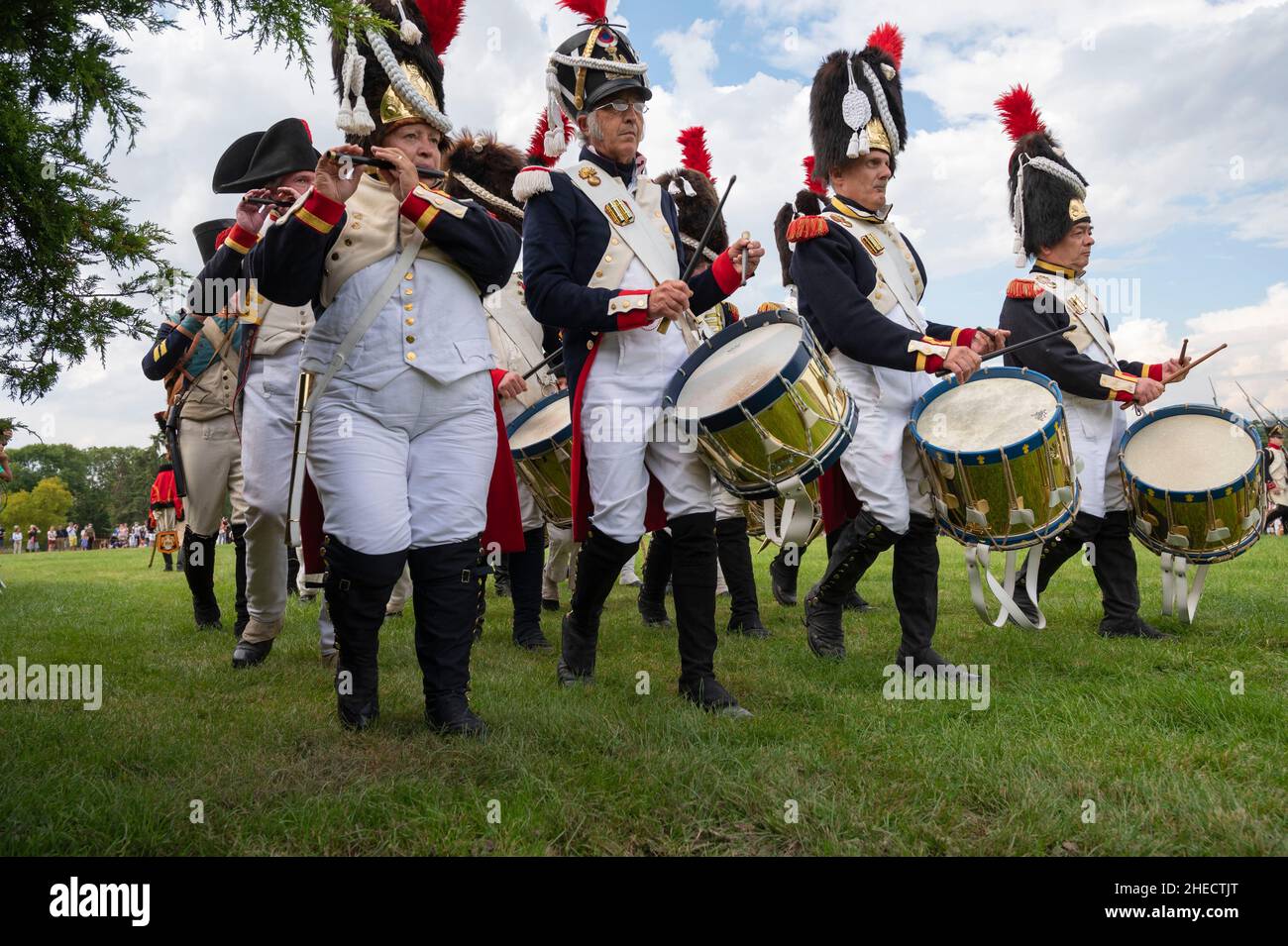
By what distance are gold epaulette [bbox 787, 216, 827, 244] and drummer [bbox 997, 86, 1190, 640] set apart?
1.74 meters

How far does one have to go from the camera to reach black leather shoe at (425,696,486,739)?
3.55 meters

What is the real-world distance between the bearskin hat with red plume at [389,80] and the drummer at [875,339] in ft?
5.81

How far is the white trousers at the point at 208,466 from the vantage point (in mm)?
6121

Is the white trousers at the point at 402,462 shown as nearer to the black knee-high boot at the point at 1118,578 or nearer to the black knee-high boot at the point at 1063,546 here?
the black knee-high boot at the point at 1063,546

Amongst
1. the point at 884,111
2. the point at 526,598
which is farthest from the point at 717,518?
the point at 884,111

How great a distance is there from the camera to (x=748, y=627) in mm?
6148

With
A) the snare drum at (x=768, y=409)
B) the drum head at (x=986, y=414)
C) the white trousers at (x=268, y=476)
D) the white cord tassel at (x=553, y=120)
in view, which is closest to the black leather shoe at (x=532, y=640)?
the white trousers at (x=268, y=476)

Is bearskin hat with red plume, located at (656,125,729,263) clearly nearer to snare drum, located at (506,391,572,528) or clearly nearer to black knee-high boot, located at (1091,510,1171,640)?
snare drum, located at (506,391,572,528)

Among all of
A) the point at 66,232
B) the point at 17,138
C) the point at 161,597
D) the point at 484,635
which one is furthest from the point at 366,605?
the point at 161,597

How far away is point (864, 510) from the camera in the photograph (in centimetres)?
471

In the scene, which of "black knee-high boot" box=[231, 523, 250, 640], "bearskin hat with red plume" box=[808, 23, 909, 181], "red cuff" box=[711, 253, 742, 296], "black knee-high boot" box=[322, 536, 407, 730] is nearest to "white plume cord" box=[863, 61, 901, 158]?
"bearskin hat with red plume" box=[808, 23, 909, 181]

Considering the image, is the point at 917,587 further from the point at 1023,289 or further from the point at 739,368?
the point at 1023,289

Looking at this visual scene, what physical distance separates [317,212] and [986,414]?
284 centimetres
